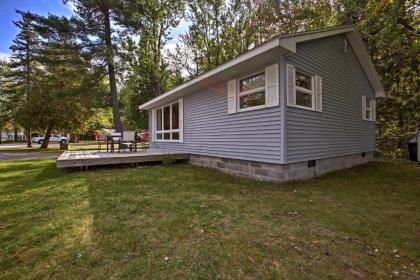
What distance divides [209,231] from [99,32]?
14676 mm

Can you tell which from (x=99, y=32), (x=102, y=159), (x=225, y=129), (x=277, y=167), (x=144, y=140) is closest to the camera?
(x=277, y=167)

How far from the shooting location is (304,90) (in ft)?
18.5

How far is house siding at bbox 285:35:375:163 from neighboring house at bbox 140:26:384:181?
2 cm

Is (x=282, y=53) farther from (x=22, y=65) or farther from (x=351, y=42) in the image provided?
(x=22, y=65)

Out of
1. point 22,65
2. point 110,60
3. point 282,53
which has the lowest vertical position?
point 282,53

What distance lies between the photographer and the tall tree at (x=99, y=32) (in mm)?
13125

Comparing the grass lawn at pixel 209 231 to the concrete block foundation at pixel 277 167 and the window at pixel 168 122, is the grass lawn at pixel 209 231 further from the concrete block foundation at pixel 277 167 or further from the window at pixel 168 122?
the window at pixel 168 122

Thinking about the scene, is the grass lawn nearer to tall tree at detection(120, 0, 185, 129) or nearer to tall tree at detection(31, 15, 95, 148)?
tall tree at detection(31, 15, 95, 148)

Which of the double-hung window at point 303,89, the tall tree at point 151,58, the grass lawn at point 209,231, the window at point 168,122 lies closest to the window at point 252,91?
the double-hung window at point 303,89

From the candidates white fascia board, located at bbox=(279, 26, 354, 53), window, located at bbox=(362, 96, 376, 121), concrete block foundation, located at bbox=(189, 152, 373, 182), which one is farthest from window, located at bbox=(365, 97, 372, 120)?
white fascia board, located at bbox=(279, 26, 354, 53)

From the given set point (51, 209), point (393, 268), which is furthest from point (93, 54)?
point (393, 268)

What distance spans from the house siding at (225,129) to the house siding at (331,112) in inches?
16.1

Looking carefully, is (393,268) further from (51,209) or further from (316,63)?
(316,63)

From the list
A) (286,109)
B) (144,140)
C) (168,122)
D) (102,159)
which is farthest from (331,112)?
(144,140)
